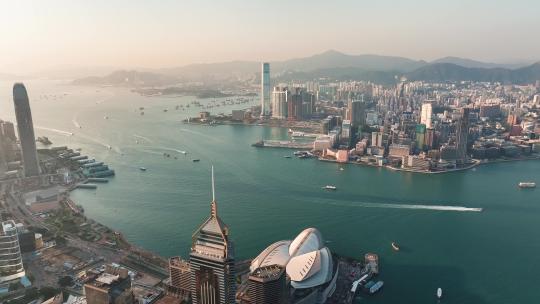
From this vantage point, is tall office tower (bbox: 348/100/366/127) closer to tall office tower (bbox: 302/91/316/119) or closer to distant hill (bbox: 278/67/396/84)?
tall office tower (bbox: 302/91/316/119)

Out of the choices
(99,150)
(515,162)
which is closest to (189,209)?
(99,150)

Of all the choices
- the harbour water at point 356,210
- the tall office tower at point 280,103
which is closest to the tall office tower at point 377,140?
the harbour water at point 356,210

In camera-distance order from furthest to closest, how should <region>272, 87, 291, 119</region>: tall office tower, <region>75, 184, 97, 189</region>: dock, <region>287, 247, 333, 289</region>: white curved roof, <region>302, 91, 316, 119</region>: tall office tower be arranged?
<region>272, 87, 291, 119</region>: tall office tower, <region>302, 91, 316, 119</region>: tall office tower, <region>75, 184, 97, 189</region>: dock, <region>287, 247, 333, 289</region>: white curved roof

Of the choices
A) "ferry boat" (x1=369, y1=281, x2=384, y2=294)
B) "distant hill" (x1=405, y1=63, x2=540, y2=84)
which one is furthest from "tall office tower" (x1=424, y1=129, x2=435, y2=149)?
"distant hill" (x1=405, y1=63, x2=540, y2=84)

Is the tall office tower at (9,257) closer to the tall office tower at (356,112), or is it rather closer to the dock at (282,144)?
the dock at (282,144)

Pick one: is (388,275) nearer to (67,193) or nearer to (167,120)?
(67,193)

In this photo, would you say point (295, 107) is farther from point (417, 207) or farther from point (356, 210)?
point (356, 210)
